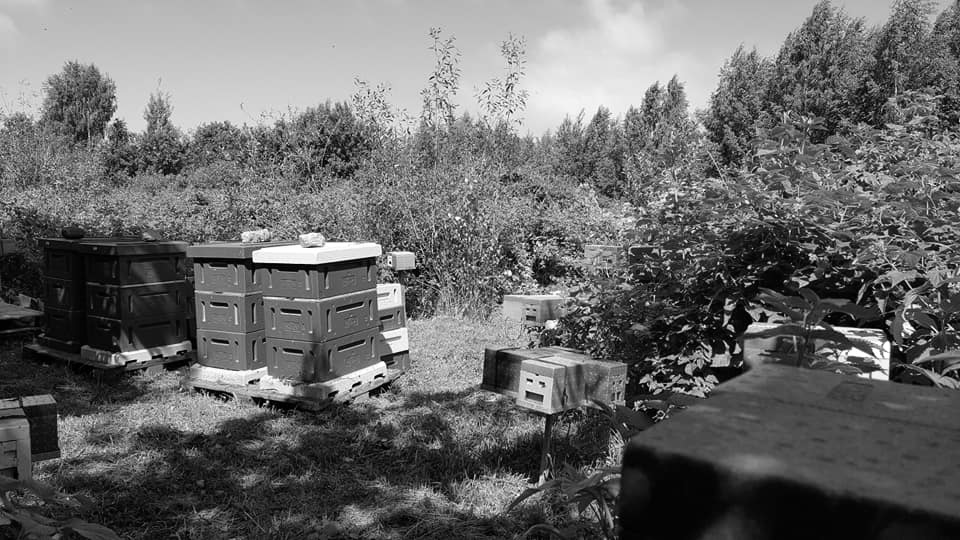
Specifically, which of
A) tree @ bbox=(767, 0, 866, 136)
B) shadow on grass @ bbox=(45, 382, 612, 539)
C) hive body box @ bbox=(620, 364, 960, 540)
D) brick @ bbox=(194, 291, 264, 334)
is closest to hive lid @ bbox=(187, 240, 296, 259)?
brick @ bbox=(194, 291, 264, 334)

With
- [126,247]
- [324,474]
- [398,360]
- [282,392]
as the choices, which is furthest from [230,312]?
[324,474]

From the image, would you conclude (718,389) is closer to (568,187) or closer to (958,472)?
(958,472)

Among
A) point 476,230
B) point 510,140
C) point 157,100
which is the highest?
point 157,100

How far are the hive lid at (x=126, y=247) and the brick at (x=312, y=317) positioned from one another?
163cm

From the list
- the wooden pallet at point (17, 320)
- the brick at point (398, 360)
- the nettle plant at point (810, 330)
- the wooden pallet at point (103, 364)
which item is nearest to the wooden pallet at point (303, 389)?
the brick at point (398, 360)

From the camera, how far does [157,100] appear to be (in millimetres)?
42219

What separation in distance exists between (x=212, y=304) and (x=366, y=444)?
216 centimetres

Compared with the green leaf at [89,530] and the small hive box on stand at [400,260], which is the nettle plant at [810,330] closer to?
the green leaf at [89,530]

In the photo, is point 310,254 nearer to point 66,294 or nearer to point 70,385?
point 70,385

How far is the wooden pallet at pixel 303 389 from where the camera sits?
5141 millimetres

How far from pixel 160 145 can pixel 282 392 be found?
39.8 meters

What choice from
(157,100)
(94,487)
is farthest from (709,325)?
(157,100)

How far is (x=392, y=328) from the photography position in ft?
21.1

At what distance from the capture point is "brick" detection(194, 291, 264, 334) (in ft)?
18.1
